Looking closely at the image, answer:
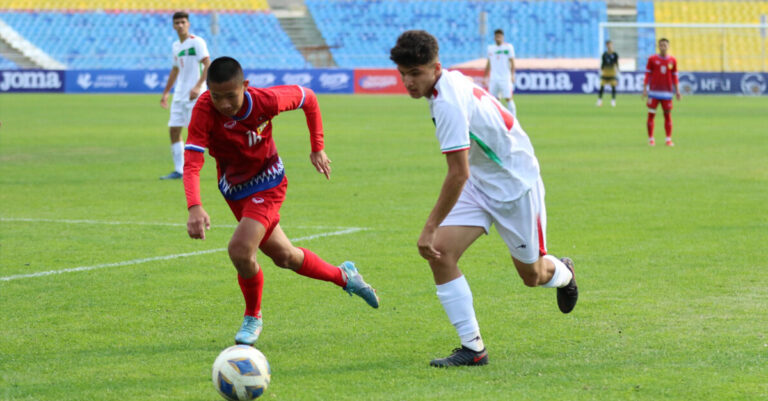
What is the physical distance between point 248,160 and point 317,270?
85cm

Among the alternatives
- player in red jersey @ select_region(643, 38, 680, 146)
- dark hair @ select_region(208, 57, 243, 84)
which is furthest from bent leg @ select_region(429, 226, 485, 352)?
player in red jersey @ select_region(643, 38, 680, 146)

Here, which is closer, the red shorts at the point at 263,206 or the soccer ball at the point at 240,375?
the soccer ball at the point at 240,375

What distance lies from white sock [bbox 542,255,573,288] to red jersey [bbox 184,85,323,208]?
151 centimetres

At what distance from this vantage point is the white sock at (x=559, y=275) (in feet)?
18.6

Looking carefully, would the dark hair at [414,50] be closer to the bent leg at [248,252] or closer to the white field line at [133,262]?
the bent leg at [248,252]

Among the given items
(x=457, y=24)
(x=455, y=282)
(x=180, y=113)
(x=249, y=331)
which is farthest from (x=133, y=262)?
(x=457, y=24)

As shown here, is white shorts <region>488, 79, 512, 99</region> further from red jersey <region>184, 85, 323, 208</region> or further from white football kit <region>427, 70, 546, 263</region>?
white football kit <region>427, 70, 546, 263</region>

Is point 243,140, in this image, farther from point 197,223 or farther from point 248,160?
point 197,223

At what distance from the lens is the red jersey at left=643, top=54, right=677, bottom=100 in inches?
767

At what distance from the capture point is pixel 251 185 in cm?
568

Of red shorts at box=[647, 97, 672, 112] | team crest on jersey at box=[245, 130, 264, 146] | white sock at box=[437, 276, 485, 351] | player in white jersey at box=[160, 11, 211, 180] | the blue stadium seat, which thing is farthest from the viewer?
the blue stadium seat

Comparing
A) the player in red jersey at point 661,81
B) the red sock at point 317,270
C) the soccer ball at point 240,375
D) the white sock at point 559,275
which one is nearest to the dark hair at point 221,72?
the red sock at point 317,270

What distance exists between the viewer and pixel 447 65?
154 ft

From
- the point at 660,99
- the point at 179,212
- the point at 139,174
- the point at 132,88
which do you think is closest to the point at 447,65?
the point at 132,88
